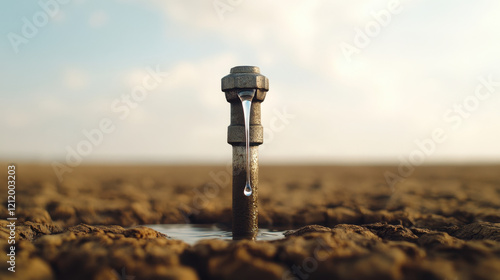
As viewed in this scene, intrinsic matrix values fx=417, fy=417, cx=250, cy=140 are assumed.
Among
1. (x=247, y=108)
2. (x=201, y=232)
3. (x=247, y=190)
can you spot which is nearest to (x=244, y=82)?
(x=247, y=108)

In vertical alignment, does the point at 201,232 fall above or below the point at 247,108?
below

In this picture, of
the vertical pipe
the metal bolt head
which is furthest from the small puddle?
the metal bolt head

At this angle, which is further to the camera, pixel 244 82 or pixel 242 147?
pixel 242 147

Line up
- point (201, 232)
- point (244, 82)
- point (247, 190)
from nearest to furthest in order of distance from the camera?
point (244, 82)
point (247, 190)
point (201, 232)

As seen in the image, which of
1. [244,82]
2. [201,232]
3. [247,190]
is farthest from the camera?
[201,232]

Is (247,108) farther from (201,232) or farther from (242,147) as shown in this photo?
(201,232)

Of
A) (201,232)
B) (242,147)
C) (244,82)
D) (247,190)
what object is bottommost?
(201,232)
